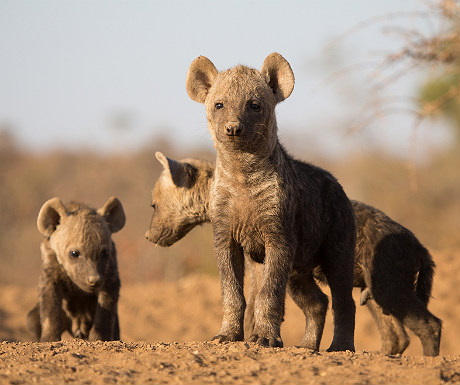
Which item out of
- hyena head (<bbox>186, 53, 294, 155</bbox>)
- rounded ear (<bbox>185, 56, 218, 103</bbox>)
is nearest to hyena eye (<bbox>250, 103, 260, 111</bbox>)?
hyena head (<bbox>186, 53, 294, 155</bbox>)

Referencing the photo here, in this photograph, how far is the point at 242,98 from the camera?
5125mm

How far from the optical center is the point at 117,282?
274 inches

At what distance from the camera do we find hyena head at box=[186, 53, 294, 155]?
197 inches

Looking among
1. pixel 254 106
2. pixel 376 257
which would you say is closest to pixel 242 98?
pixel 254 106

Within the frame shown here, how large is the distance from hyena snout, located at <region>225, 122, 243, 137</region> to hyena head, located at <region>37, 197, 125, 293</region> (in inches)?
89.3

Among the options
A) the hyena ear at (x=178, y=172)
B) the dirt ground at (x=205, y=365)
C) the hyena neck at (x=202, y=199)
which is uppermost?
the hyena ear at (x=178, y=172)

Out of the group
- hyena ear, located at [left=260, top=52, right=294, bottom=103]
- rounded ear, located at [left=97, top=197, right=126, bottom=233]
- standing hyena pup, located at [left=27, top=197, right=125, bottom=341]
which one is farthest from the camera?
rounded ear, located at [left=97, top=197, right=126, bottom=233]

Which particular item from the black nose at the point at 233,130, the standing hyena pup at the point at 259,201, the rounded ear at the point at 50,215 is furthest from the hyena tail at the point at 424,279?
the rounded ear at the point at 50,215

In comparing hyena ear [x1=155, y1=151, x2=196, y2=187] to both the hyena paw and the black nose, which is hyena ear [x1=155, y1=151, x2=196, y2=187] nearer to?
the black nose

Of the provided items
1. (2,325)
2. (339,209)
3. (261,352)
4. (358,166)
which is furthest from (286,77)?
(358,166)

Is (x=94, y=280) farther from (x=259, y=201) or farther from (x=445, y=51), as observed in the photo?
(x=445, y=51)

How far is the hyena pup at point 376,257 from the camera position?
6.32 meters

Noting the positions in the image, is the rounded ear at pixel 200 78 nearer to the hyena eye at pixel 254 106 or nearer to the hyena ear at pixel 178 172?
the hyena eye at pixel 254 106

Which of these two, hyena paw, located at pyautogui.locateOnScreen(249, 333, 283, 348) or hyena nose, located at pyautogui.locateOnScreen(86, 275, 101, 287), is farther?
hyena nose, located at pyautogui.locateOnScreen(86, 275, 101, 287)
